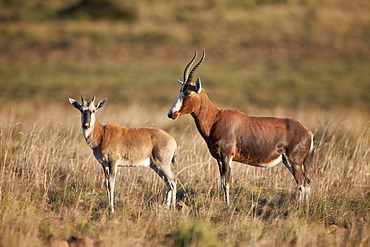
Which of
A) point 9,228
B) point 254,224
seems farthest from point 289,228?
point 9,228

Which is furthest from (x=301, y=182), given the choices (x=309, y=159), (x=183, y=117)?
(x=183, y=117)

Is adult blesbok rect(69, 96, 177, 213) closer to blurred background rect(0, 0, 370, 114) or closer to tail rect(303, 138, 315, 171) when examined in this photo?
tail rect(303, 138, 315, 171)

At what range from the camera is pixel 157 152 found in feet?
32.1

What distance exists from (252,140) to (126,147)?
96.9 inches

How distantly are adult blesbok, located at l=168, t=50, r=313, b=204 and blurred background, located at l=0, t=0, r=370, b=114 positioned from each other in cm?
1695

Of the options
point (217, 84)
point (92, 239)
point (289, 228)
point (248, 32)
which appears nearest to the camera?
point (92, 239)

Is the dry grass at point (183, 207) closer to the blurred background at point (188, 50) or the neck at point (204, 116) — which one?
the neck at point (204, 116)

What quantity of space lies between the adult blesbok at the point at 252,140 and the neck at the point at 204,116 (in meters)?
0.02

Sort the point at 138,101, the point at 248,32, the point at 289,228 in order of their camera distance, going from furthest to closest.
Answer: the point at 248,32
the point at 138,101
the point at 289,228

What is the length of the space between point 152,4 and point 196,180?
45.7m

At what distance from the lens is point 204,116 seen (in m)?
10.2

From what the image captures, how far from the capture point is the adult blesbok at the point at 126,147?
959 cm

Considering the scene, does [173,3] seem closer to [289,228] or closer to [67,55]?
[67,55]

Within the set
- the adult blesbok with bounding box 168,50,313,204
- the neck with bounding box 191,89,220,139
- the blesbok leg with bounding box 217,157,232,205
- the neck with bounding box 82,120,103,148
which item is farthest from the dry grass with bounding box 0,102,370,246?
the neck with bounding box 191,89,220,139
